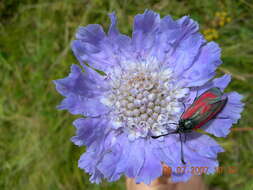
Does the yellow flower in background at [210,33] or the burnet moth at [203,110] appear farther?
the yellow flower in background at [210,33]

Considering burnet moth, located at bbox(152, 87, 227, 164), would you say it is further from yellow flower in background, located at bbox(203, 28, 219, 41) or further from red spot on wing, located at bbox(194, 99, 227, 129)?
yellow flower in background, located at bbox(203, 28, 219, 41)

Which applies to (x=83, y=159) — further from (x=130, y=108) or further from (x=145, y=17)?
(x=145, y=17)

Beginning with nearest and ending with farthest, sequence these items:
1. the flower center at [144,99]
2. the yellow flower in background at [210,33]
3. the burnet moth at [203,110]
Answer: the burnet moth at [203,110], the flower center at [144,99], the yellow flower in background at [210,33]

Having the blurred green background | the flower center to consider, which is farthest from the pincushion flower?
the blurred green background

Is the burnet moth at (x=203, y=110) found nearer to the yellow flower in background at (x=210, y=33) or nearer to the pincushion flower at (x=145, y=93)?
the pincushion flower at (x=145, y=93)

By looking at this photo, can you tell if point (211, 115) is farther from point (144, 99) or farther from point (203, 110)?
point (144, 99)

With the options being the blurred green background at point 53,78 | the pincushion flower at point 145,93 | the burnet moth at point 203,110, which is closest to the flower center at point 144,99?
the pincushion flower at point 145,93

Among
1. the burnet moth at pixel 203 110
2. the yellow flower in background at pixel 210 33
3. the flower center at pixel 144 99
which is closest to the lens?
the burnet moth at pixel 203 110
